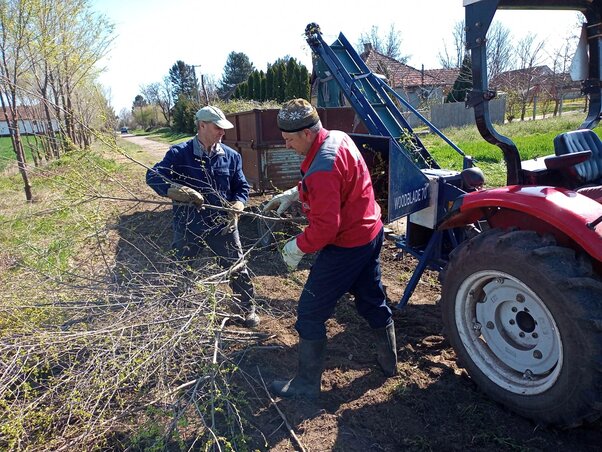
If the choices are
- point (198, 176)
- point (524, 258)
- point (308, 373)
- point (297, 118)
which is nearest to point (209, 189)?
point (198, 176)

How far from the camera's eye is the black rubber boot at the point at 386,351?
3.17 metres

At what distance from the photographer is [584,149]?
3.32 meters

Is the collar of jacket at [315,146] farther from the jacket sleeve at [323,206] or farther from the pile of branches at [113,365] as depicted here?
the pile of branches at [113,365]

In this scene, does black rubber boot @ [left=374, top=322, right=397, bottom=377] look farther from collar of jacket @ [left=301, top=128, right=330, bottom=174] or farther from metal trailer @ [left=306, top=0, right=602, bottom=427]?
collar of jacket @ [left=301, top=128, right=330, bottom=174]

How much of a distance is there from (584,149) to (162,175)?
10.4 ft

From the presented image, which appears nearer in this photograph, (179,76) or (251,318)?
(251,318)

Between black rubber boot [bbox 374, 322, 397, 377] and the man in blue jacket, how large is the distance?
113 cm

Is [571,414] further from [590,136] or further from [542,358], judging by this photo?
[590,136]

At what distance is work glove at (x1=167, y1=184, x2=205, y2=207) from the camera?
3.51 m

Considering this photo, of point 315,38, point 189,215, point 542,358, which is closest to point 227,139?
point 315,38

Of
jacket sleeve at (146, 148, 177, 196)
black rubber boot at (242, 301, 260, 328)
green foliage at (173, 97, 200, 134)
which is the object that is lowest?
black rubber boot at (242, 301, 260, 328)

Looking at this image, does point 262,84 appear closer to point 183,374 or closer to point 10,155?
point 10,155

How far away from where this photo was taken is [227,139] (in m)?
8.02

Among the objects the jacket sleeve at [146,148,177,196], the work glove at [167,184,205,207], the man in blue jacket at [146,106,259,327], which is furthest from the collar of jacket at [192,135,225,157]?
the work glove at [167,184,205,207]
